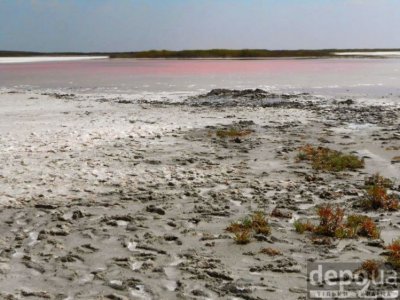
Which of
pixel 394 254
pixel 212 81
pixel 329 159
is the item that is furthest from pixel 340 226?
pixel 212 81

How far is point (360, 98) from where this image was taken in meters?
29.4

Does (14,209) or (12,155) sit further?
(12,155)

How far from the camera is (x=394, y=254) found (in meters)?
6.69

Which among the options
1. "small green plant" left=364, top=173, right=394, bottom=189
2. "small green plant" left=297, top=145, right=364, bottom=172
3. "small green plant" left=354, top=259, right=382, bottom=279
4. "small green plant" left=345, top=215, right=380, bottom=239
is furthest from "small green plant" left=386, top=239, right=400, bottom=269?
"small green plant" left=297, top=145, right=364, bottom=172

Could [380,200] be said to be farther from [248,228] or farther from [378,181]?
[248,228]

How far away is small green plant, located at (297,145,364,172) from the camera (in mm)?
11984

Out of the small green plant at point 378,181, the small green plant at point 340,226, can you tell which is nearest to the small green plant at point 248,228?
the small green plant at point 340,226

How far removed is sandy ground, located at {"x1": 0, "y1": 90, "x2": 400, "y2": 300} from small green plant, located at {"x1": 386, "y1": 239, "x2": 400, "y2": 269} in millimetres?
240

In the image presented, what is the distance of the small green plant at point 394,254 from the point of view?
6422 mm

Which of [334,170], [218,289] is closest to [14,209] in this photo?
[218,289]

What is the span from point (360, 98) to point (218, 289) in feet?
83.9

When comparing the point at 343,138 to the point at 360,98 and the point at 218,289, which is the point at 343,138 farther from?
the point at 360,98

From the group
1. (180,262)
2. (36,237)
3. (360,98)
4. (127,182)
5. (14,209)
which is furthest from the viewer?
(360,98)

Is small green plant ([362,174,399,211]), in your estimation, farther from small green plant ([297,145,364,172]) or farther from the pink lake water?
the pink lake water
